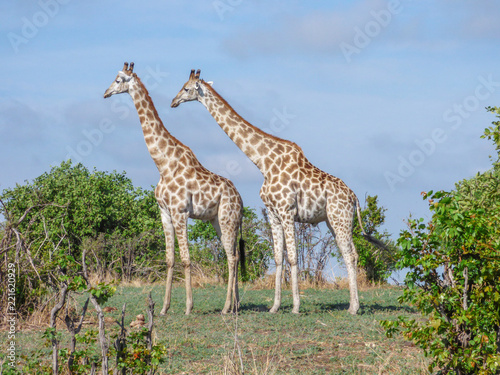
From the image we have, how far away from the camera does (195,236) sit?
1811 cm

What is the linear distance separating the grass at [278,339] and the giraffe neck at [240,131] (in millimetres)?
2946

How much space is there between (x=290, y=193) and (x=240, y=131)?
1.74 metres

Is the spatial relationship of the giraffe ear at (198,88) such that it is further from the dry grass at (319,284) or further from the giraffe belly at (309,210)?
the dry grass at (319,284)

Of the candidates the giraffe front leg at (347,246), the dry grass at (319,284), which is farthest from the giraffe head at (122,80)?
the dry grass at (319,284)

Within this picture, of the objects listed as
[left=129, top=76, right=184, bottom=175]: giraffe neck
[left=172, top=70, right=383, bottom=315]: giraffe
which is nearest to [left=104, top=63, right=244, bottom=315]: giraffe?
[left=129, top=76, right=184, bottom=175]: giraffe neck

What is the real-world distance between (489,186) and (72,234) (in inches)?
512

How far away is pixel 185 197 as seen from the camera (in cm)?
1118

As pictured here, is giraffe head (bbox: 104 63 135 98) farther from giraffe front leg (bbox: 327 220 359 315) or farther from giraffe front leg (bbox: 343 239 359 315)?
giraffe front leg (bbox: 343 239 359 315)

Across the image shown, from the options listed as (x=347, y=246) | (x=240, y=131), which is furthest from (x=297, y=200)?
(x=240, y=131)

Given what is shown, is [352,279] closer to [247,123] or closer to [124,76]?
[247,123]

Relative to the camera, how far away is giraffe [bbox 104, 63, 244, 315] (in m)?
11.2

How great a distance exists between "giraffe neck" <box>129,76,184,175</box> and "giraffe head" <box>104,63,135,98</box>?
0.39 ft

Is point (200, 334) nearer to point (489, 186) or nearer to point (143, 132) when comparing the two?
point (143, 132)

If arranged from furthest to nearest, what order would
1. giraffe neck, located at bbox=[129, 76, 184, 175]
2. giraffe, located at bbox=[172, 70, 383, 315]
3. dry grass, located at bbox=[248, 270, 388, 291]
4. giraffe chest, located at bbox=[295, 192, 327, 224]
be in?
1. dry grass, located at bbox=[248, 270, 388, 291]
2. giraffe neck, located at bbox=[129, 76, 184, 175]
3. giraffe chest, located at bbox=[295, 192, 327, 224]
4. giraffe, located at bbox=[172, 70, 383, 315]
